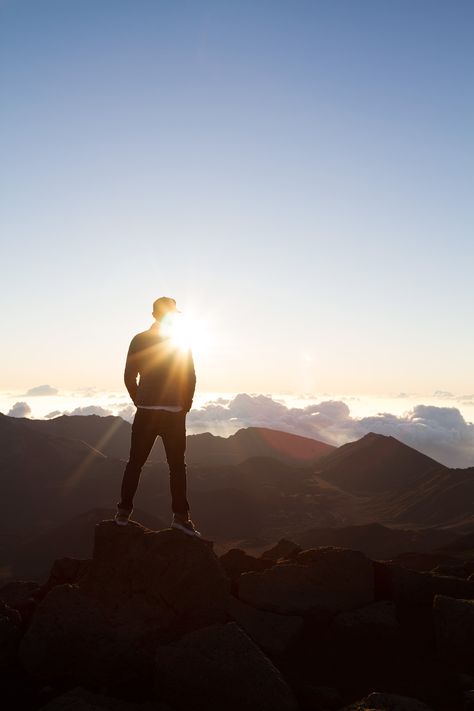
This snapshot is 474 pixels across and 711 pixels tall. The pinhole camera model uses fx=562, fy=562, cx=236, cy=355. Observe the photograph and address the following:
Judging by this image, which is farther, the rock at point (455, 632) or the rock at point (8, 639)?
the rock at point (455, 632)

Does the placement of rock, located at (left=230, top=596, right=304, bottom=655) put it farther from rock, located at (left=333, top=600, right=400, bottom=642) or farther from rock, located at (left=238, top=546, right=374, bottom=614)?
rock, located at (left=333, top=600, right=400, bottom=642)

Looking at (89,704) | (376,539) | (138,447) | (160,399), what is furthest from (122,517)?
(376,539)

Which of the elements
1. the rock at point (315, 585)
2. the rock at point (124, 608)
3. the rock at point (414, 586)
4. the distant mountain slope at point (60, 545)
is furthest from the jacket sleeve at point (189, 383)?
the distant mountain slope at point (60, 545)

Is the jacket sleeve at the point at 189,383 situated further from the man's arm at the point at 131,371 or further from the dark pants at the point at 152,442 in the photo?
the man's arm at the point at 131,371

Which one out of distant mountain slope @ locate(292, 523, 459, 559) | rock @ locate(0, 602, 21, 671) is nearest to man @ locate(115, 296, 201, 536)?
rock @ locate(0, 602, 21, 671)

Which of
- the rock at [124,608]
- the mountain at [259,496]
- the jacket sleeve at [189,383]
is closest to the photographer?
the rock at [124,608]

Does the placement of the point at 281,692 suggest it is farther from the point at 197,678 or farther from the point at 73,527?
the point at 73,527

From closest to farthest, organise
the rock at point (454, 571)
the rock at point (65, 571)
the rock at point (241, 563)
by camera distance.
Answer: the rock at point (65, 571), the rock at point (241, 563), the rock at point (454, 571)

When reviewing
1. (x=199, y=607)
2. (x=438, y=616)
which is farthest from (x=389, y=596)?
(x=199, y=607)

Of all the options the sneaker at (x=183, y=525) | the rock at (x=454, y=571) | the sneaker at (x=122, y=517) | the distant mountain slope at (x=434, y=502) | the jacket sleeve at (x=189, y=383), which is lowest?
the distant mountain slope at (x=434, y=502)

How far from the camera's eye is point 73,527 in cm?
6419

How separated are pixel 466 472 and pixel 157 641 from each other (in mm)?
103108

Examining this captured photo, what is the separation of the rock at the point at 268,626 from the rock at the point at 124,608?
19.4 inches

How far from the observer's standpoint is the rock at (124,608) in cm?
620
